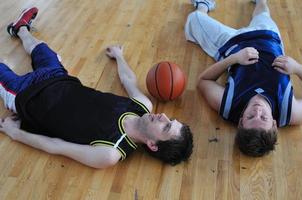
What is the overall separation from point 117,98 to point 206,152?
1.77 feet

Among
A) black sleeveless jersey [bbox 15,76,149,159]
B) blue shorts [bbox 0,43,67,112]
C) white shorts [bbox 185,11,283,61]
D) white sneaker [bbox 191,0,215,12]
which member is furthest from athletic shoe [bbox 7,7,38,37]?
white sneaker [bbox 191,0,215,12]

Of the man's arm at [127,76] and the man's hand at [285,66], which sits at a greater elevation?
the man's hand at [285,66]

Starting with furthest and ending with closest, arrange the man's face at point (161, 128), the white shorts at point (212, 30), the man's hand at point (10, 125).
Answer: the white shorts at point (212, 30) → the man's hand at point (10, 125) → the man's face at point (161, 128)

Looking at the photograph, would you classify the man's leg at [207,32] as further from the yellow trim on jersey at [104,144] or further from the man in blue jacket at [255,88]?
the yellow trim on jersey at [104,144]

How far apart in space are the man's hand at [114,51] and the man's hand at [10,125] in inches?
32.0

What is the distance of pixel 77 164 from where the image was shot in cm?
181

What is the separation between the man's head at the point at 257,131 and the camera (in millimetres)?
1720

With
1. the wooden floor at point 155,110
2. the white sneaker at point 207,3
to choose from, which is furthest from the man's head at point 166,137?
the white sneaker at point 207,3

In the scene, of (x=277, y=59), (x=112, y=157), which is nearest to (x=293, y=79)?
(x=277, y=59)

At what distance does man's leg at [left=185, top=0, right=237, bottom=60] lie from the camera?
2.49 metres

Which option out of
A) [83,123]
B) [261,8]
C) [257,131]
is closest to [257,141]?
[257,131]

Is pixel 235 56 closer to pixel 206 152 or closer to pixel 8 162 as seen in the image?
pixel 206 152

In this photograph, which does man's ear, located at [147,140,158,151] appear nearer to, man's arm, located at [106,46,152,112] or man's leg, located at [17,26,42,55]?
man's arm, located at [106,46,152,112]

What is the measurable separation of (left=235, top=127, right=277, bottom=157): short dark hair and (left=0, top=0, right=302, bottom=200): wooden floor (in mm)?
78
